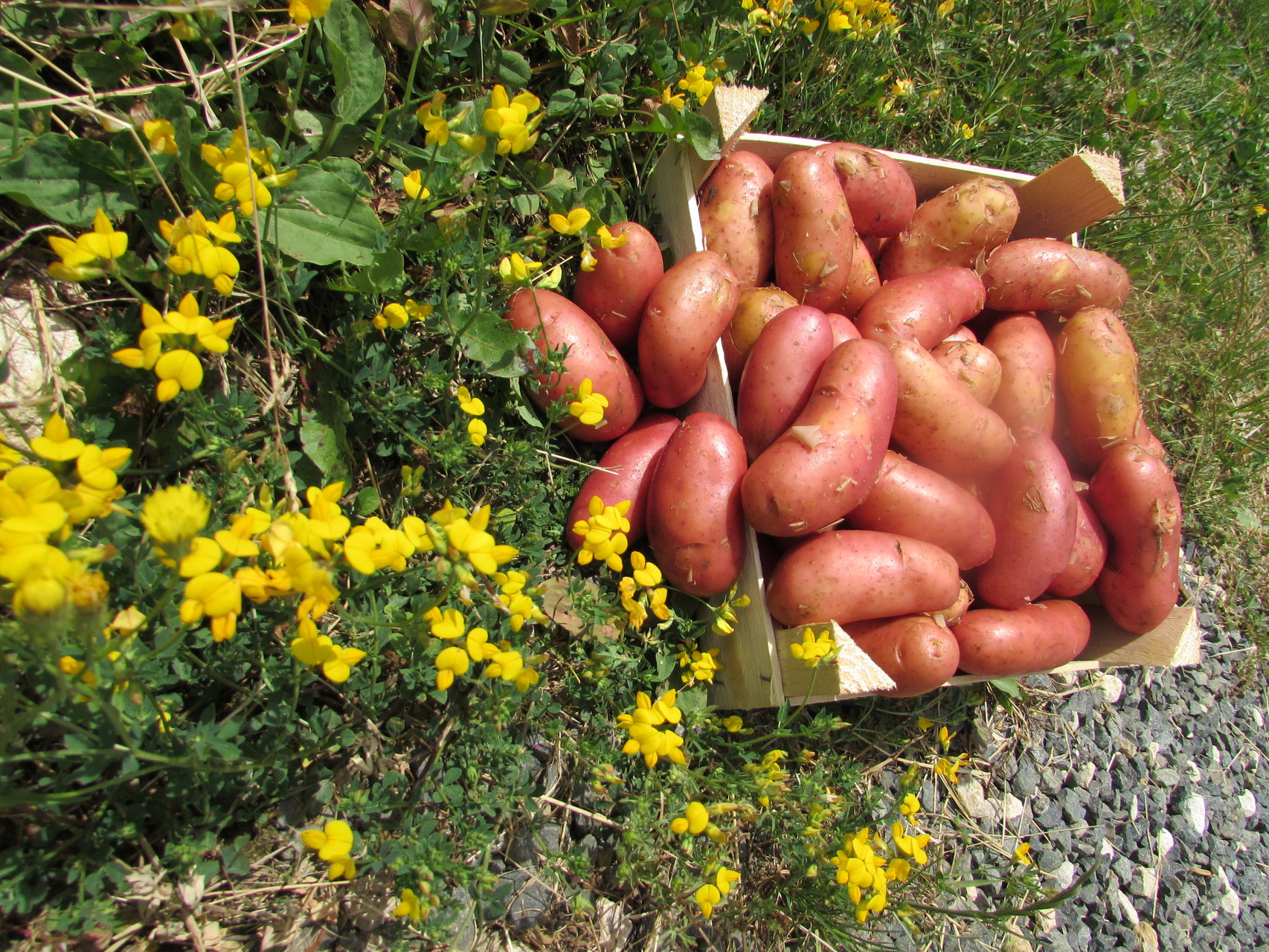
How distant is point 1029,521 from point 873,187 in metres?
1.17

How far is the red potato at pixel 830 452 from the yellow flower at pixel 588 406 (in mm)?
460

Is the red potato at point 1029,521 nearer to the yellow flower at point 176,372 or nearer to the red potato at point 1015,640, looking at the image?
the red potato at point 1015,640

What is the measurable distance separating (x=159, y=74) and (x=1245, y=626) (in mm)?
4601

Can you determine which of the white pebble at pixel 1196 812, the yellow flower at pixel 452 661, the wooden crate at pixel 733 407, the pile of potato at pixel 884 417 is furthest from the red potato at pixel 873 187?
the white pebble at pixel 1196 812

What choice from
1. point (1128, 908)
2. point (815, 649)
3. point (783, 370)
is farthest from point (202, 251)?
point (1128, 908)

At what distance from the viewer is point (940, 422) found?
7.12 feet

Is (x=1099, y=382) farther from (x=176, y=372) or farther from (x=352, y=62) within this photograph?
(x=176, y=372)

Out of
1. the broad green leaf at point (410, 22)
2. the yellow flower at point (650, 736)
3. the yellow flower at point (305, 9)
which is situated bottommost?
the yellow flower at point (650, 736)

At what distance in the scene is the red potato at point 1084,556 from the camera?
7.91 feet

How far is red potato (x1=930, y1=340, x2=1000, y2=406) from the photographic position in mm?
2305

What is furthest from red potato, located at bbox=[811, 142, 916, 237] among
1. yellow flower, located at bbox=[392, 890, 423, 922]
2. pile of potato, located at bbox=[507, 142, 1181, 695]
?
yellow flower, located at bbox=[392, 890, 423, 922]

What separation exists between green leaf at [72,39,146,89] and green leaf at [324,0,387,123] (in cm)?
40

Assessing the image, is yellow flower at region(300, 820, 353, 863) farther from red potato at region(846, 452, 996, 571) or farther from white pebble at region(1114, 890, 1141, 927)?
white pebble at region(1114, 890, 1141, 927)

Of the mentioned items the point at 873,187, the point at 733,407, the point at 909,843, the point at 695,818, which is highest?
the point at 873,187
